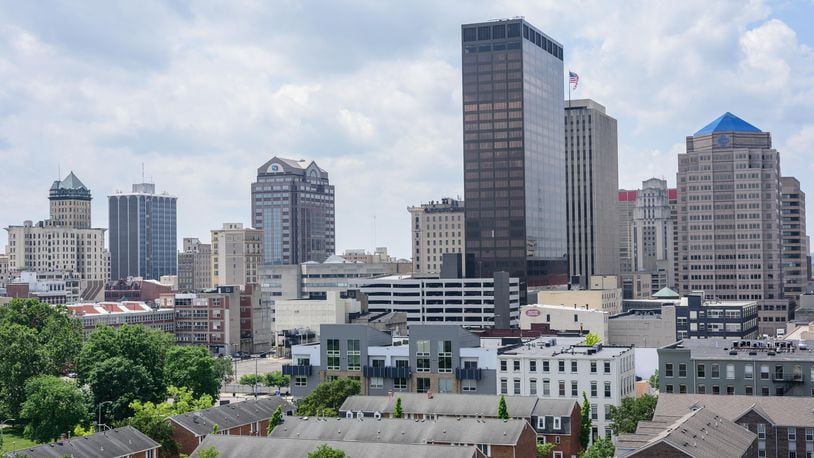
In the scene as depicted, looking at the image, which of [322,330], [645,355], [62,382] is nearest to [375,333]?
[322,330]

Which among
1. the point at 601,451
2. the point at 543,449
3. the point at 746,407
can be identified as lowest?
the point at 543,449

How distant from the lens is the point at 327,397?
13912cm

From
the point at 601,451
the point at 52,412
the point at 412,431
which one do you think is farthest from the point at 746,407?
the point at 52,412

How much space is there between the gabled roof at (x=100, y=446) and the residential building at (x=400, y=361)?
37435 mm

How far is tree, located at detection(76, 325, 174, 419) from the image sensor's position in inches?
6088

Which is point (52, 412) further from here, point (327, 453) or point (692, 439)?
point (692, 439)

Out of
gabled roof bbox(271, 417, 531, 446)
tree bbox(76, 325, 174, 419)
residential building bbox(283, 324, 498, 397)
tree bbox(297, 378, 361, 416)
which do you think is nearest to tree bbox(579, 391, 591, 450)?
gabled roof bbox(271, 417, 531, 446)

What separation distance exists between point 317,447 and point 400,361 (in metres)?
47.2

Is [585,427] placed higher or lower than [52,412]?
lower

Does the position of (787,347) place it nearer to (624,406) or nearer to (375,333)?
(624,406)

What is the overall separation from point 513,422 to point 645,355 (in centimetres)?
7647

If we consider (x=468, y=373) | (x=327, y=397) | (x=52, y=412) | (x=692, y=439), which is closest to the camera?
(x=692, y=439)

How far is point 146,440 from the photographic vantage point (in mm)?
119000

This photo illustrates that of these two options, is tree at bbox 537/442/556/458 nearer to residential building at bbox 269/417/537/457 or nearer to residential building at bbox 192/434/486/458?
residential building at bbox 269/417/537/457
